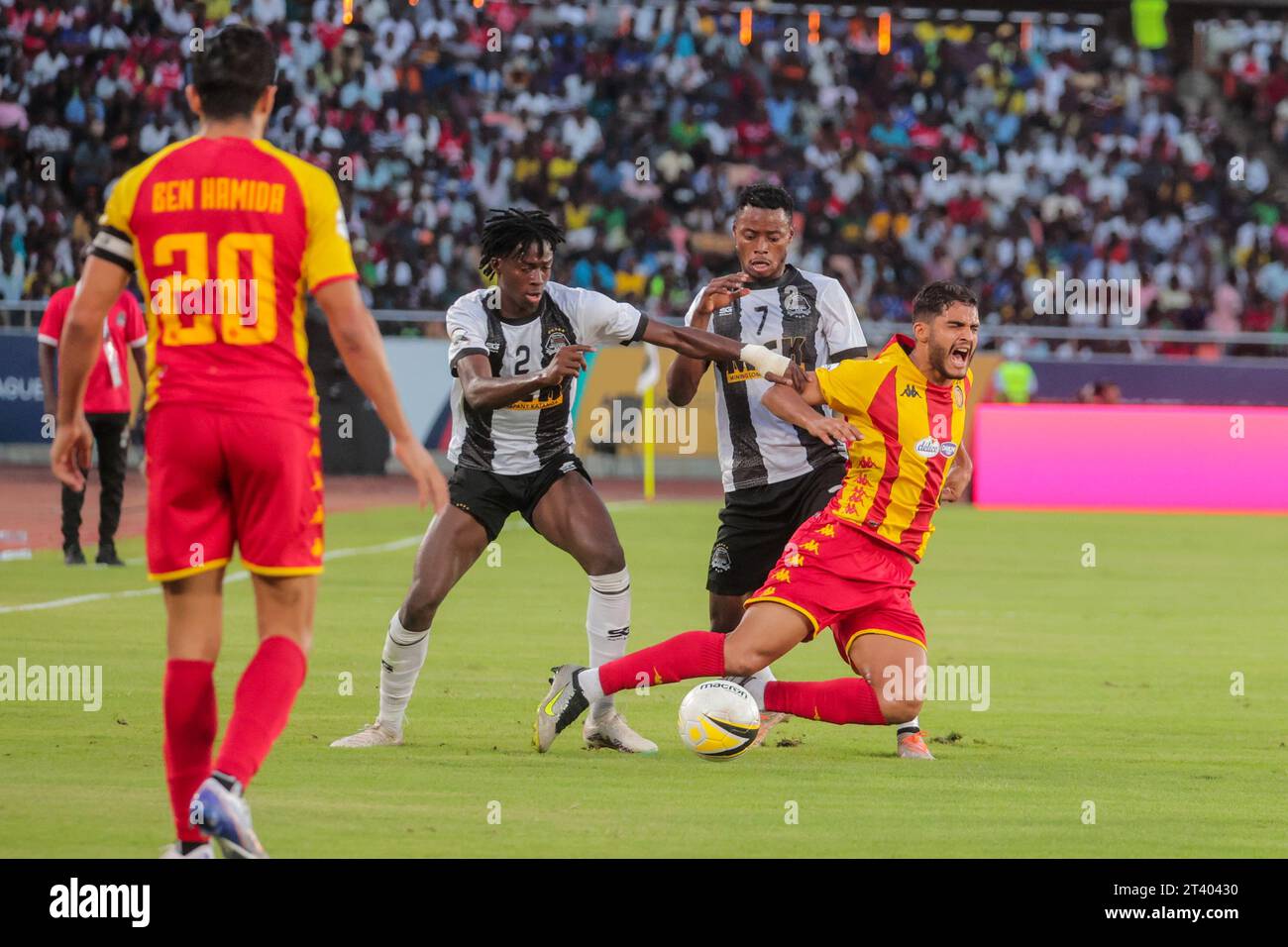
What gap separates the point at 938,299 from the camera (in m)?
7.82

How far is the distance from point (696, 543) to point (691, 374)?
33.5 feet

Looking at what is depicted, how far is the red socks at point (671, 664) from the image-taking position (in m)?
7.76

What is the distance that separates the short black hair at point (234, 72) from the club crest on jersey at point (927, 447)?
10.9ft

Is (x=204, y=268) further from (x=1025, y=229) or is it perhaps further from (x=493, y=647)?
(x=1025, y=229)

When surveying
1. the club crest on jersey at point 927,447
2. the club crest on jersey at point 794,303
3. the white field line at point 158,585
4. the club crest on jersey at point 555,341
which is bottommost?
the white field line at point 158,585

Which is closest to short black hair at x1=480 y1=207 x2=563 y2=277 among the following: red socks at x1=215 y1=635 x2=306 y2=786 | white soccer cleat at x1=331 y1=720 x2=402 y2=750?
white soccer cleat at x1=331 y1=720 x2=402 y2=750

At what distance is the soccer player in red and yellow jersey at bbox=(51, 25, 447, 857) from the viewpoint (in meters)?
5.47

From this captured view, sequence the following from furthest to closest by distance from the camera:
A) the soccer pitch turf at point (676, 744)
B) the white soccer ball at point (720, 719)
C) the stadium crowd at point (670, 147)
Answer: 1. the stadium crowd at point (670, 147)
2. the white soccer ball at point (720, 719)
3. the soccer pitch turf at point (676, 744)

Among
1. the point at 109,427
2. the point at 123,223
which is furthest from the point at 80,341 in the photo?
the point at 109,427

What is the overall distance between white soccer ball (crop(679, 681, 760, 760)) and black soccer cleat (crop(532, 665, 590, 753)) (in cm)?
49

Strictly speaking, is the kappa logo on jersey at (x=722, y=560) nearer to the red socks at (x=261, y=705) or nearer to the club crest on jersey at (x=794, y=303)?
the club crest on jersey at (x=794, y=303)

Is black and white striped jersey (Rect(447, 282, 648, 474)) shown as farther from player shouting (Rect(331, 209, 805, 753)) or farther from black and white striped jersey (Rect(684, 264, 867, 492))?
black and white striped jersey (Rect(684, 264, 867, 492))
